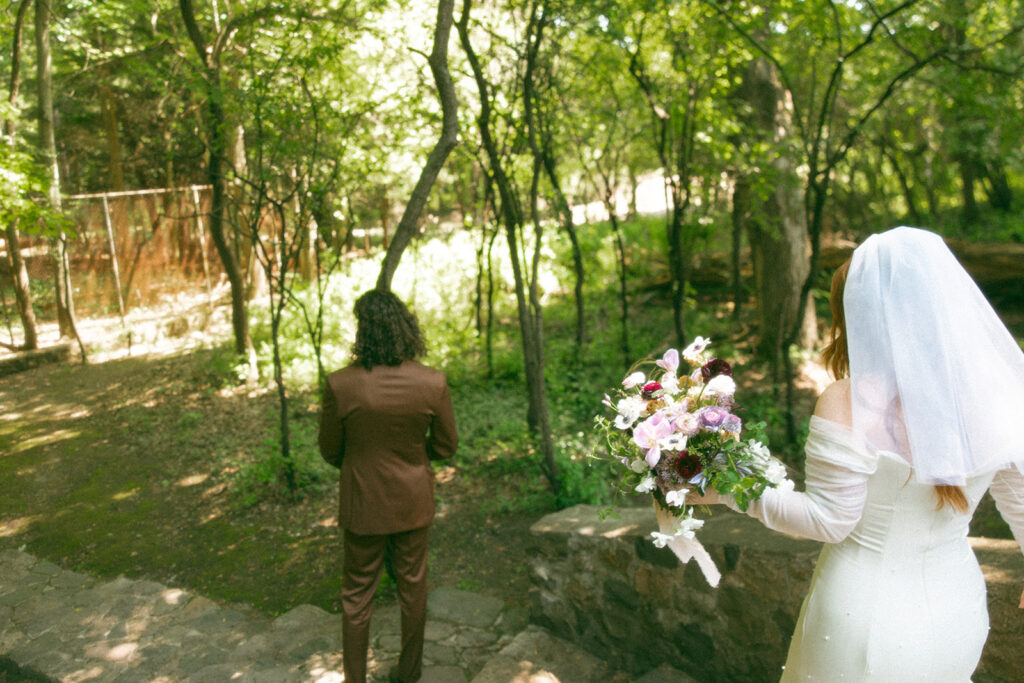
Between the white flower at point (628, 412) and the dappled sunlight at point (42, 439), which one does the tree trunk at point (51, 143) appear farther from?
the white flower at point (628, 412)

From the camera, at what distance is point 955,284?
1.83 metres

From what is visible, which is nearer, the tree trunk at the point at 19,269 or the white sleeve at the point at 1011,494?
the white sleeve at the point at 1011,494

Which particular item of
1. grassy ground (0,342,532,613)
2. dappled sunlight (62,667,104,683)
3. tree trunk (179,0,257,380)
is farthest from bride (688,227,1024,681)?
tree trunk (179,0,257,380)

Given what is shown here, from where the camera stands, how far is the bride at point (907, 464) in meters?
1.80

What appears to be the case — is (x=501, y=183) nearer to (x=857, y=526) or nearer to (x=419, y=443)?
(x=419, y=443)

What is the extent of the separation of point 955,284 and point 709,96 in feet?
19.7

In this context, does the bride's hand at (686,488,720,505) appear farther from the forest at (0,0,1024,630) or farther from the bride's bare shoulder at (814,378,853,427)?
the forest at (0,0,1024,630)

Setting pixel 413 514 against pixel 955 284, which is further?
pixel 413 514

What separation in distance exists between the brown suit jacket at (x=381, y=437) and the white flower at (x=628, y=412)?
1500 millimetres

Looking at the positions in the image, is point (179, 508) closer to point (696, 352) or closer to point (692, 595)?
point (692, 595)

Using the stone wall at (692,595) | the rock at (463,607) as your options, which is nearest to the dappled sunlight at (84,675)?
the rock at (463,607)

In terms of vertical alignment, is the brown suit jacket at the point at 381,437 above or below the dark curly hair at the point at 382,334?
below

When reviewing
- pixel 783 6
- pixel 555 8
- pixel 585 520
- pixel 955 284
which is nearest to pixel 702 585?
pixel 585 520

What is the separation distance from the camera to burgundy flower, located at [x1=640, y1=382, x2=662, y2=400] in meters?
2.12
